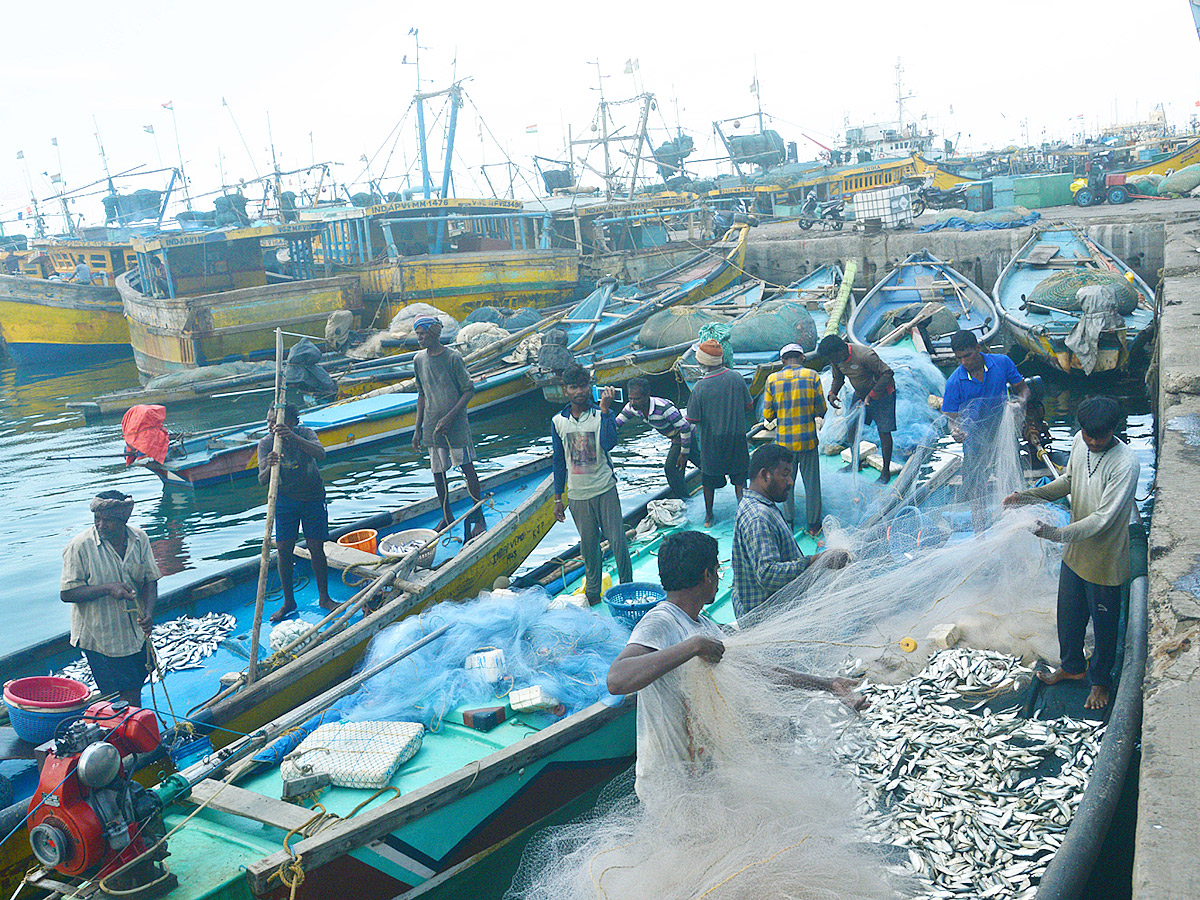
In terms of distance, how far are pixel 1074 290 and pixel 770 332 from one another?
547 centimetres

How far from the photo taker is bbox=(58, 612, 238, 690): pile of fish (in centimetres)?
624

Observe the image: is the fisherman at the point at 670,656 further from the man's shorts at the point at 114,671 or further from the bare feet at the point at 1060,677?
the man's shorts at the point at 114,671

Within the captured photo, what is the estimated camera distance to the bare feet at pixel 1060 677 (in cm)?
416

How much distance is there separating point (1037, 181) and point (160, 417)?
1170 inches

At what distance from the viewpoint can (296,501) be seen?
658 centimetres

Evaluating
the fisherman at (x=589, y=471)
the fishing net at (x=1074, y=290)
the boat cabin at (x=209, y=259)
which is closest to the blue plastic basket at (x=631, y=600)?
the fisherman at (x=589, y=471)

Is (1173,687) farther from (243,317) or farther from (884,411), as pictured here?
(243,317)

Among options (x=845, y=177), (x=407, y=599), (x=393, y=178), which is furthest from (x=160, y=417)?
(x=845, y=177)

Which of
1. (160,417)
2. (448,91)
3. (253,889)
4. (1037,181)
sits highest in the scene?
(448,91)

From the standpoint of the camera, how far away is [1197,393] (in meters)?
6.62

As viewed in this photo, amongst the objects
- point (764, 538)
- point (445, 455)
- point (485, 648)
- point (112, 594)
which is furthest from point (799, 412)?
point (112, 594)

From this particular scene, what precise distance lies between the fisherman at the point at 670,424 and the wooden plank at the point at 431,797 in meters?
3.46

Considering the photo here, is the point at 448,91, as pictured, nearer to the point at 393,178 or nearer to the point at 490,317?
the point at 393,178

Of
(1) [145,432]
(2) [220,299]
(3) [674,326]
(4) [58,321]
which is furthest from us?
(4) [58,321]
